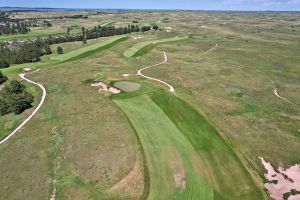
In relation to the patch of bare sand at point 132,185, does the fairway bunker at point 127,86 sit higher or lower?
lower

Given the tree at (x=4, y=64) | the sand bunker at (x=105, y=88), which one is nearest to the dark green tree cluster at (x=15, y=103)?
the sand bunker at (x=105, y=88)

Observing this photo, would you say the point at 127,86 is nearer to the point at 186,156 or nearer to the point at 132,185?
the point at 186,156

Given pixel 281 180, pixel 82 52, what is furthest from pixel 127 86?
pixel 82 52

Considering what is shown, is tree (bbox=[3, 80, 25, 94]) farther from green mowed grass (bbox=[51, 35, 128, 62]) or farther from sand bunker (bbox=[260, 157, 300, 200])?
sand bunker (bbox=[260, 157, 300, 200])

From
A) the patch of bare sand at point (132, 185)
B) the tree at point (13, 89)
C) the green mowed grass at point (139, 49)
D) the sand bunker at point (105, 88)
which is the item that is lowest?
the green mowed grass at point (139, 49)

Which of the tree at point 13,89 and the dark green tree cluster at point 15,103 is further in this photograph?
the tree at point 13,89

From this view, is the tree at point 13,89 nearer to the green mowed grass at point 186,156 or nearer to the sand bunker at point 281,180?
the green mowed grass at point 186,156

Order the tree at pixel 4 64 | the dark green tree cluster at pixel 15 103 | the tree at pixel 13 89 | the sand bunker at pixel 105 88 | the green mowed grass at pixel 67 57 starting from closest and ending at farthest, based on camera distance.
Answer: the dark green tree cluster at pixel 15 103 < the tree at pixel 13 89 < the sand bunker at pixel 105 88 < the green mowed grass at pixel 67 57 < the tree at pixel 4 64
